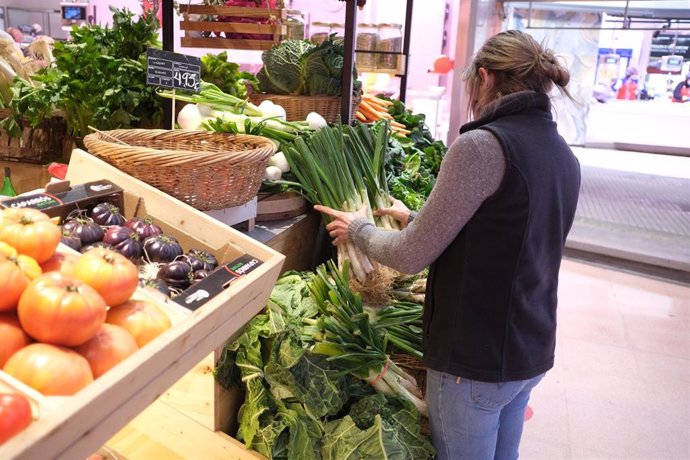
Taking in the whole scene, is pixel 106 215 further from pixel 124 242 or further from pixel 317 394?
pixel 317 394

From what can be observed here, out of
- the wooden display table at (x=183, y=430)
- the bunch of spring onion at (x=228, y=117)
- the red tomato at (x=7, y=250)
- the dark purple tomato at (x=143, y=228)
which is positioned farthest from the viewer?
the bunch of spring onion at (x=228, y=117)

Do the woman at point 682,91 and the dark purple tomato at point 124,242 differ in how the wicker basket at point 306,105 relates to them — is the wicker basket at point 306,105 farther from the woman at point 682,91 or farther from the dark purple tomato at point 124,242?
the woman at point 682,91

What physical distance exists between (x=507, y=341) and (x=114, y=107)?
70.9 inches

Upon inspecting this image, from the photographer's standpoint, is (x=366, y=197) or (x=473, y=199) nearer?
(x=473, y=199)

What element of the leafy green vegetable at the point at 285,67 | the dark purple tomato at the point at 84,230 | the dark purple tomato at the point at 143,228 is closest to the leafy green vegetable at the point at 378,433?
the dark purple tomato at the point at 143,228

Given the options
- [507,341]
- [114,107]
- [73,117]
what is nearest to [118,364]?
[507,341]

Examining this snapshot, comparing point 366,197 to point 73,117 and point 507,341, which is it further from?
point 73,117

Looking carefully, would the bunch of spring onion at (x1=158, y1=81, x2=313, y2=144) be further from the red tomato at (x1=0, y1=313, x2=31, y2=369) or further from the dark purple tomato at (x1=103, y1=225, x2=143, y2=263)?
the red tomato at (x1=0, y1=313, x2=31, y2=369)

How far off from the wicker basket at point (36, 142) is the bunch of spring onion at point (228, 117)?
61 cm

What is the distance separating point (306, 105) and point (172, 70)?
2.82ft

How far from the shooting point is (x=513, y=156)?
1443 mm

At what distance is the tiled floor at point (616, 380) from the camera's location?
2850mm

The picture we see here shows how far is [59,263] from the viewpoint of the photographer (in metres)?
1.14

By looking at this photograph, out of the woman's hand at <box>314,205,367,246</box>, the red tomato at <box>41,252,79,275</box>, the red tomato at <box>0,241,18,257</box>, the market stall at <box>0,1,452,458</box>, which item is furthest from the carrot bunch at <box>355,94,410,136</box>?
the red tomato at <box>0,241,18,257</box>
